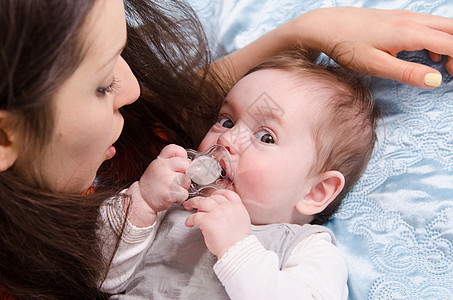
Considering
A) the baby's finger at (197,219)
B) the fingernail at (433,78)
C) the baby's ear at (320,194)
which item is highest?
the fingernail at (433,78)

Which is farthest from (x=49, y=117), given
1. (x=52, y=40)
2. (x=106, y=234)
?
(x=106, y=234)

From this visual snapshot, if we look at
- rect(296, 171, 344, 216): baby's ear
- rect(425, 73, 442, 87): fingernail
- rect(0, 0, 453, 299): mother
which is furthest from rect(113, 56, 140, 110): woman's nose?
rect(425, 73, 442, 87): fingernail

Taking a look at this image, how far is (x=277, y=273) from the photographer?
945mm

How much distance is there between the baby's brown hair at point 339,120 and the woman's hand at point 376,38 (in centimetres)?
7

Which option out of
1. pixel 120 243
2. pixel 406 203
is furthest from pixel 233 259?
pixel 406 203

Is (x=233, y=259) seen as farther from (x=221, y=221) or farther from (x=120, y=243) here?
(x=120, y=243)

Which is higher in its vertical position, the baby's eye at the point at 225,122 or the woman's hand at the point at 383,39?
the woman's hand at the point at 383,39

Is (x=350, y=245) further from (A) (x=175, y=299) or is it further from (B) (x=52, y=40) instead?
(B) (x=52, y=40)

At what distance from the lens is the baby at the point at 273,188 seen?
1008 millimetres

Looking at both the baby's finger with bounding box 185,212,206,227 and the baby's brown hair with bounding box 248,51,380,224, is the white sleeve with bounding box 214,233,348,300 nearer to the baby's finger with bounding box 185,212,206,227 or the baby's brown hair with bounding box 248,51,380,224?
the baby's finger with bounding box 185,212,206,227

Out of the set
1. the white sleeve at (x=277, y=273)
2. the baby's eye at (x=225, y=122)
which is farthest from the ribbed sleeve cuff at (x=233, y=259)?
the baby's eye at (x=225, y=122)

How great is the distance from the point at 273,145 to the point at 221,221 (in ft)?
0.80

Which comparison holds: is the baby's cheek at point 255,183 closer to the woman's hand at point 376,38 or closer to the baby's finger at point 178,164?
the baby's finger at point 178,164

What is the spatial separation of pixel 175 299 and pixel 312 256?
0.34 metres
